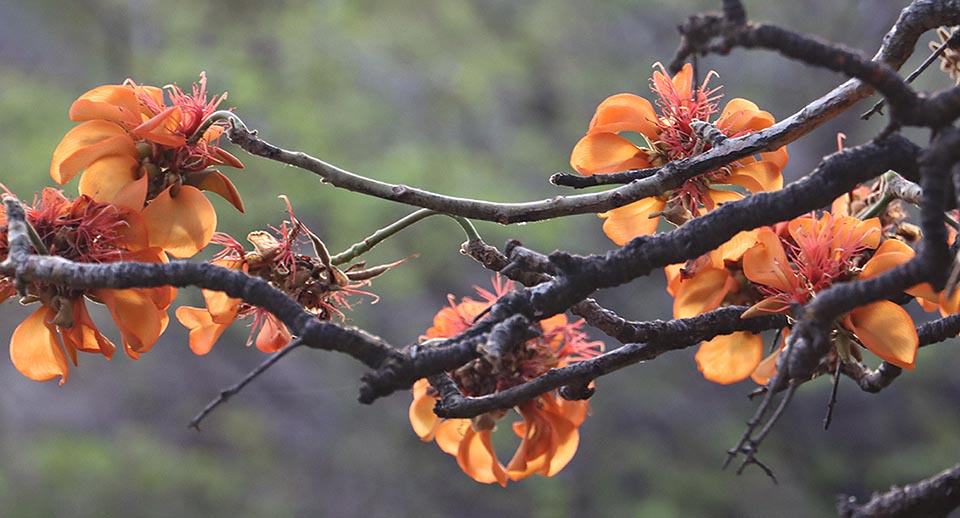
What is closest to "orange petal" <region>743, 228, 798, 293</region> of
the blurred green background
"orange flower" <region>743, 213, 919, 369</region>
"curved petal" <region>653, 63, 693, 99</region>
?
"orange flower" <region>743, 213, 919, 369</region>

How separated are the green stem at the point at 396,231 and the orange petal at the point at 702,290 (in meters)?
0.13

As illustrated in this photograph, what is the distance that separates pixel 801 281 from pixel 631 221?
98 millimetres

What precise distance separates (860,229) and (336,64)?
319cm

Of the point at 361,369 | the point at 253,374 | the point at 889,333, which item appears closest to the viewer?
the point at 253,374

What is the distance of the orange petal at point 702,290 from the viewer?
1.63 ft

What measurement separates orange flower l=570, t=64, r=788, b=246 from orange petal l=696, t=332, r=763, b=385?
0.25 ft

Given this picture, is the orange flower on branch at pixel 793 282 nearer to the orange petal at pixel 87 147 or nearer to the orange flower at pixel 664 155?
the orange flower at pixel 664 155

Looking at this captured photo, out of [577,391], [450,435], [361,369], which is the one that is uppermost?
[577,391]

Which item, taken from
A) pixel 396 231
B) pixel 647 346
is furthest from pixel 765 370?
pixel 396 231

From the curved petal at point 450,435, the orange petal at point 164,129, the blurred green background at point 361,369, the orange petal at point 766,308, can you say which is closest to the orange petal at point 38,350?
the orange petal at point 164,129

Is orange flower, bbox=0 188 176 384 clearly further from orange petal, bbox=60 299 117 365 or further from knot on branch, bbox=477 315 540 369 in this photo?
knot on branch, bbox=477 315 540 369

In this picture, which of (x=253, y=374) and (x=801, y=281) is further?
(x=801, y=281)

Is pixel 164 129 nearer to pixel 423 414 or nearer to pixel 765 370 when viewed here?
pixel 423 414

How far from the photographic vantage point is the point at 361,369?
3133mm
